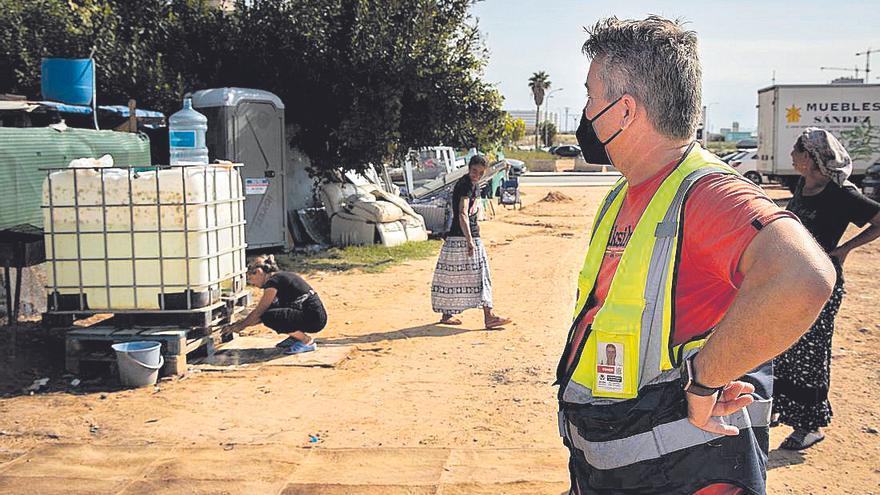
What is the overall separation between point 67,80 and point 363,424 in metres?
6.35

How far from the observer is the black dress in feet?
17.2

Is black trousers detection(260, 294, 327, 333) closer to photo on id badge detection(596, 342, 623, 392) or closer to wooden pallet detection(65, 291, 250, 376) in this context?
wooden pallet detection(65, 291, 250, 376)

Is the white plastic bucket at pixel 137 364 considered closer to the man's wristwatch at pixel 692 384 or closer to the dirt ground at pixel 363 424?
the dirt ground at pixel 363 424

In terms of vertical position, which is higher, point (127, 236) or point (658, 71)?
→ point (658, 71)

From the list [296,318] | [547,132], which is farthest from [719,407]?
[547,132]

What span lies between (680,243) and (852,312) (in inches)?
359

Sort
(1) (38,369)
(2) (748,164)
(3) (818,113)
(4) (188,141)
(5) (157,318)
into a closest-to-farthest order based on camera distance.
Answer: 1. (1) (38,369)
2. (5) (157,318)
3. (4) (188,141)
4. (3) (818,113)
5. (2) (748,164)

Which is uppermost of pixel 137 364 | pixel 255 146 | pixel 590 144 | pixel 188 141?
pixel 255 146

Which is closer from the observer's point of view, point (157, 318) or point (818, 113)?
point (157, 318)

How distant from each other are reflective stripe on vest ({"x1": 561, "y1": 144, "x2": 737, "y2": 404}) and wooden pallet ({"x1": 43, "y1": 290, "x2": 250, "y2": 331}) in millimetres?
5653

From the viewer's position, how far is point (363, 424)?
6.02m

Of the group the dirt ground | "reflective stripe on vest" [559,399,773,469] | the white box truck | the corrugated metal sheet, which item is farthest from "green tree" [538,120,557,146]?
"reflective stripe on vest" [559,399,773,469]

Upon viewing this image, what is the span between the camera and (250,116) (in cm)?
1354

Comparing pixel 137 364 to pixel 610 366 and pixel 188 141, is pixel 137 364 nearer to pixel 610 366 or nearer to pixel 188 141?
pixel 188 141
